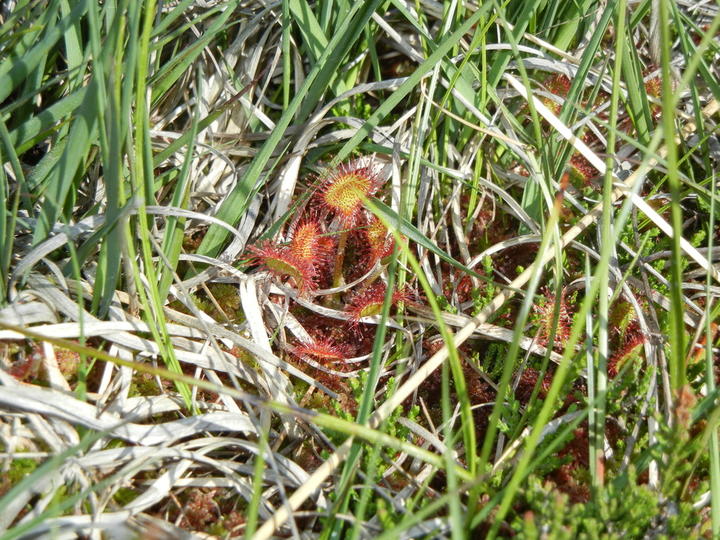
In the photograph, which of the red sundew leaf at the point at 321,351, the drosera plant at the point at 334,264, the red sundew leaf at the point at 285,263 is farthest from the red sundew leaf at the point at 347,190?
the red sundew leaf at the point at 321,351

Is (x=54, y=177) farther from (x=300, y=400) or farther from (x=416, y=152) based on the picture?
(x=416, y=152)

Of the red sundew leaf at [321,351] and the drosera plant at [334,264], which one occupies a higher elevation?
the drosera plant at [334,264]

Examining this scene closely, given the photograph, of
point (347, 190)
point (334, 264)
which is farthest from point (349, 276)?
point (347, 190)

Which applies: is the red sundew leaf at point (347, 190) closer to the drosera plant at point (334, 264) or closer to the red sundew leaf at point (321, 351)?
the drosera plant at point (334, 264)

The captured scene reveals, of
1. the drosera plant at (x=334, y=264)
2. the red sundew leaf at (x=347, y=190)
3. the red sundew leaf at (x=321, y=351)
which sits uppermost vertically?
the red sundew leaf at (x=347, y=190)

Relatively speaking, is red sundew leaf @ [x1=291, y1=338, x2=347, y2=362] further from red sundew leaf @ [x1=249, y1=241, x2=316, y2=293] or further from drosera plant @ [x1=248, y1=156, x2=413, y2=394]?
red sundew leaf @ [x1=249, y1=241, x2=316, y2=293]

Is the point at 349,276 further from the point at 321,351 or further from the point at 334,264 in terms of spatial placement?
the point at 321,351

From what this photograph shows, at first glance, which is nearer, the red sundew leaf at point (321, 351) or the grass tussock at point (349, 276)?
the grass tussock at point (349, 276)

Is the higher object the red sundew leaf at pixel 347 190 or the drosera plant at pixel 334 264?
the red sundew leaf at pixel 347 190

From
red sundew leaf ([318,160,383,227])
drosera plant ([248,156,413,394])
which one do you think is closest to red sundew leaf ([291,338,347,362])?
drosera plant ([248,156,413,394])

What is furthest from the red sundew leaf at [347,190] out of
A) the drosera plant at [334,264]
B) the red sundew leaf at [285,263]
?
the red sundew leaf at [285,263]

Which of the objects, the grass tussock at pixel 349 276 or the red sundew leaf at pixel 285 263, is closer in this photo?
the grass tussock at pixel 349 276

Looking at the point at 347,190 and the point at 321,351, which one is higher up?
the point at 347,190
